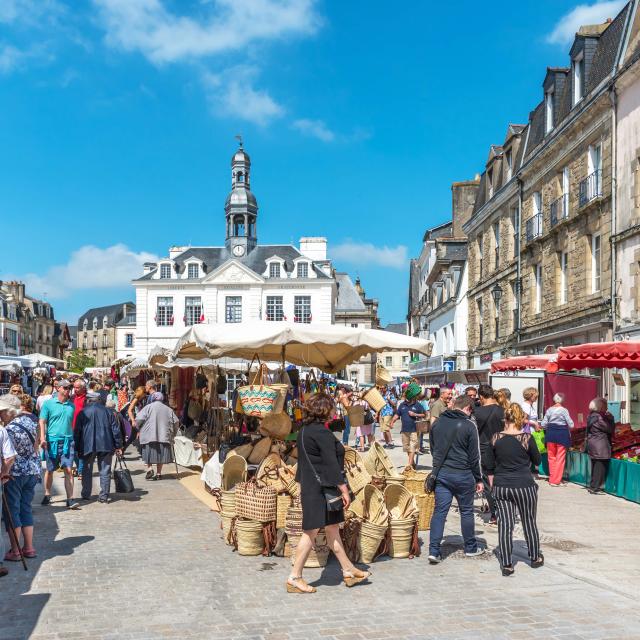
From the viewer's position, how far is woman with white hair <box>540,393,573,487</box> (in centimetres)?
1262

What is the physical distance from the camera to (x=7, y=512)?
6.77 meters

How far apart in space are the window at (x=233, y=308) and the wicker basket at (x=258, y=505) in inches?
1917

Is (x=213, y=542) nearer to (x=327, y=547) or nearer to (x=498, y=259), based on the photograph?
(x=327, y=547)

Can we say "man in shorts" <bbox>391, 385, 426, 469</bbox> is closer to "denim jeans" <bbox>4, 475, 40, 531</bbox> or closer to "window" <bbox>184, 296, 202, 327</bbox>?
"denim jeans" <bbox>4, 475, 40, 531</bbox>

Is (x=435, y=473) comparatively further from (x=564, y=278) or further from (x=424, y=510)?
(x=564, y=278)

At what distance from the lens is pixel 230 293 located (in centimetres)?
5656

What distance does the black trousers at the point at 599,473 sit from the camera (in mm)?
11703

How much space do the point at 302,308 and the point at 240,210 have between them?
947cm

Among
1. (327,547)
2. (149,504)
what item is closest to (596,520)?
(327,547)

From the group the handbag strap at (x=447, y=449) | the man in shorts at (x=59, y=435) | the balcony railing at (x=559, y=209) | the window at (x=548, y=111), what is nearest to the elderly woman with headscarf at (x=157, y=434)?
the man in shorts at (x=59, y=435)

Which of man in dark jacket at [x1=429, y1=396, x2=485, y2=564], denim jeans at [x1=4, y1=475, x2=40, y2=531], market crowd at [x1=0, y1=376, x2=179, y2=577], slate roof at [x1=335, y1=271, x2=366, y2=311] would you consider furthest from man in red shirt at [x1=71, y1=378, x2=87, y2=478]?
slate roof at [x1=335, y1=271, x2=366, y2=311]

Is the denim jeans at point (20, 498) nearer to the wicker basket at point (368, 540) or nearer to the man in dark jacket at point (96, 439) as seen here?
the man in dark jacket at point (96, 439)

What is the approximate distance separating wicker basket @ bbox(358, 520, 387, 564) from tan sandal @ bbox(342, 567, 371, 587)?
716mm

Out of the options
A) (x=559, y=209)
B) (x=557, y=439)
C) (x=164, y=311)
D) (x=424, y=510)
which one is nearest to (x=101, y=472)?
(x=424, y=510)
